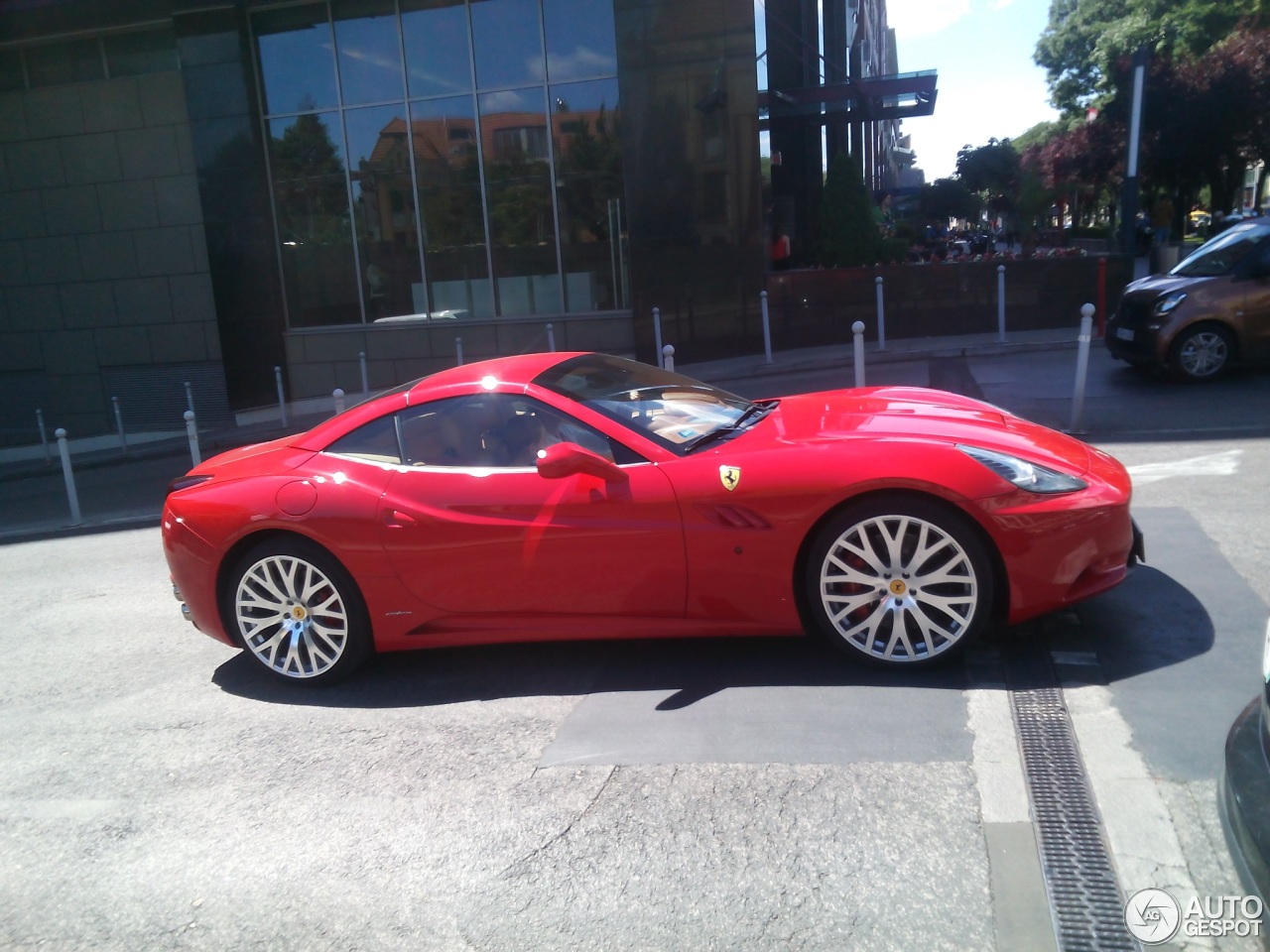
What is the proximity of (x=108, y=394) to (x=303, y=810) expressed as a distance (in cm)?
1739

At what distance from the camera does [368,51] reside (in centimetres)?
1777

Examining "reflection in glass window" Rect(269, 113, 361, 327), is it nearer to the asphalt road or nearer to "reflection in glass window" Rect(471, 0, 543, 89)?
"reflection in glass window" Rect(471, 0, 543, 89)

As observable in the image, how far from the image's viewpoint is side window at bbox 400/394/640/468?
4.86m

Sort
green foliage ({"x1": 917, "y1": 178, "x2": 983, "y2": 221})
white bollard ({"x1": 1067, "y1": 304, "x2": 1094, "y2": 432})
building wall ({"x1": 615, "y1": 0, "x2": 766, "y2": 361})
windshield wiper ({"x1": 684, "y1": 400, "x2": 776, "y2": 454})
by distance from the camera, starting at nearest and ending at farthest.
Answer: windshield wiper ({"x1": 684, "y1": 400, "x2": 776, "y2": 454}), white bollard ({"x1": 1067, "y1": 304, "x2": 1094, "y2": 432}), building wall ({"x1": 615, "y1": 0, "x2": 766, "y2": 361}), green foliage ({"x1": 917, "y1": 178, "x2": 983, "y2": 221})

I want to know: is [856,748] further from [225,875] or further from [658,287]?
[658,287]

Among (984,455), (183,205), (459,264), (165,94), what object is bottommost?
(984,455)

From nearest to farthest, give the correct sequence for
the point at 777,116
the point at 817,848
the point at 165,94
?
the point at 817,848 → the point at 165,94 → the point at 777,116

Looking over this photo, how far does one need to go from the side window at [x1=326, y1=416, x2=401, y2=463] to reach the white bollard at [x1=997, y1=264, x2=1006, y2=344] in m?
12.0

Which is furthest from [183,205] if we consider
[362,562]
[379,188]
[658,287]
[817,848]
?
[817,848]

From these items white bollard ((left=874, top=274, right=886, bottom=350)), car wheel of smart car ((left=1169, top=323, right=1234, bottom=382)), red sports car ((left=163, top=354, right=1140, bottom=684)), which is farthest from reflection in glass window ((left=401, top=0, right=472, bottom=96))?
red sports car ((left=163, top=354, right=1140, bottom=684))

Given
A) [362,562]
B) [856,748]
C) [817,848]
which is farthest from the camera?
[362,562]

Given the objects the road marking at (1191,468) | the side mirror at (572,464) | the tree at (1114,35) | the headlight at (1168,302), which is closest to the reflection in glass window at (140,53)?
the headlight at (1168,302)

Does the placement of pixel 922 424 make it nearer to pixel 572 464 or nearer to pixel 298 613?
pixel 572 464

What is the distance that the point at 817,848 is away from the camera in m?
3.32
